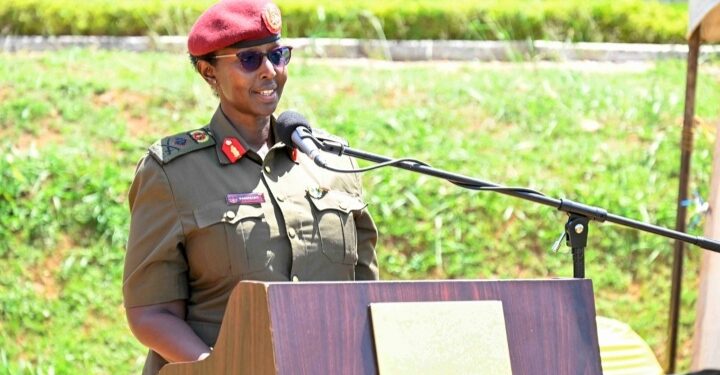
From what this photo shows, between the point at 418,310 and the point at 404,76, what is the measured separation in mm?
6484

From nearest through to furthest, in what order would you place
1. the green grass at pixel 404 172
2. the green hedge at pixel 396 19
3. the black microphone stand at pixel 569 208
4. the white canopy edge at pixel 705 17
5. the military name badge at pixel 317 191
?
the black microphone stand at pixel 569 208 → the military name badge at pixel 317 191 → the white canopy edge at pixel 705 17 → the green grass at pixel 404 172 → the green hedge at pixel 396 19

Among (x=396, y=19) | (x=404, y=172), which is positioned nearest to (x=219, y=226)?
(x=404, y=172)

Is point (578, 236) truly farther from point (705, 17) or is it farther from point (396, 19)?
point (396, 19)

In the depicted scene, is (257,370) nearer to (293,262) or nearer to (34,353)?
(293,262)

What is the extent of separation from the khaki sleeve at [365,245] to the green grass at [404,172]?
295 centimetres

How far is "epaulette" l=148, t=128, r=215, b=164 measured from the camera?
3480 millimetres

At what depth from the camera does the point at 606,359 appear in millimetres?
5301

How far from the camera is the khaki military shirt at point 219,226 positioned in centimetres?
342

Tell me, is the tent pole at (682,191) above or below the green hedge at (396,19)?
below

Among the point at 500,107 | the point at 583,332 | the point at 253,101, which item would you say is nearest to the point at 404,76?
the point at 500,107

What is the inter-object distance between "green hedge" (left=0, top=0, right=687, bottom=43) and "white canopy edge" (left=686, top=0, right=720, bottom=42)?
14.0ft

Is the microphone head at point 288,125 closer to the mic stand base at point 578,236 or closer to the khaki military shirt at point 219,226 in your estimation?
the khaki military shirt at point 219,226

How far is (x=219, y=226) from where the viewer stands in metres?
3.43

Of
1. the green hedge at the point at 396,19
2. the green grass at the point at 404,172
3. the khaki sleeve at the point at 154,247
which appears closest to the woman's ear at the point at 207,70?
the khaki sleeve at the point at 154,247
